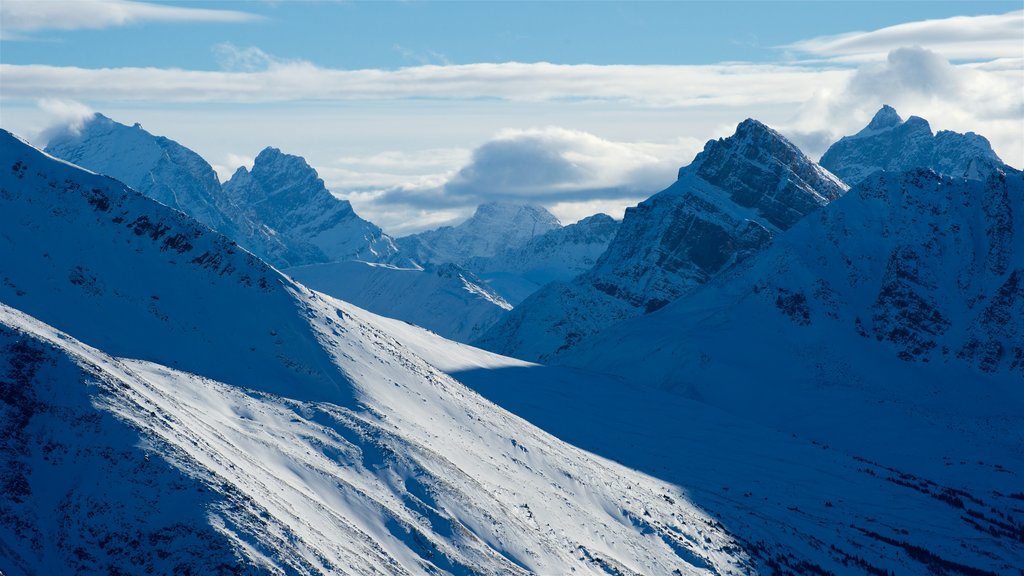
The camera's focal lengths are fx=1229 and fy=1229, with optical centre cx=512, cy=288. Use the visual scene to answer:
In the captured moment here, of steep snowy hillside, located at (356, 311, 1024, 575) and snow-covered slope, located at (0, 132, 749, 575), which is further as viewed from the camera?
steep snowy hillside, located at (356, 311, 1024, 575)

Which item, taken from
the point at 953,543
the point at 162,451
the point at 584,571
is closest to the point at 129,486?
the point at 162,451

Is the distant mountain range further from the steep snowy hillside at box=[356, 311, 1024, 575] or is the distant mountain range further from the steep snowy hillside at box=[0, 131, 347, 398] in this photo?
the steep snowy hillside at box=[356, 311, 1024, 575]

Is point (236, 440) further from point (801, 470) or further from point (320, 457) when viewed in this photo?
point (801, 470)

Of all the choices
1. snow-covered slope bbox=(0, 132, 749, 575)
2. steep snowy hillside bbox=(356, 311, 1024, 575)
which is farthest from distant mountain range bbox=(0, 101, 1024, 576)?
steep snowy hillside bbox=(356, 311, 1024, 575)

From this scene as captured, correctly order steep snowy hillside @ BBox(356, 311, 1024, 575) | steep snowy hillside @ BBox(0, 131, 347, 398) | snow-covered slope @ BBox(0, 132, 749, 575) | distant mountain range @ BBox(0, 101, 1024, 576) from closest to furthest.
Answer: snow-covered slope @ BBox(0, 132, 749, 575) < distant mountain range @ BBox(0, 101, 1024, 576) < steep snowy hillside @ BBox(0, 131, 347, 398) < steep snowy hillside @ BBox(356, 311, 1024, 575)

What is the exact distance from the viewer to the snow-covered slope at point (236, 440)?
74750mm

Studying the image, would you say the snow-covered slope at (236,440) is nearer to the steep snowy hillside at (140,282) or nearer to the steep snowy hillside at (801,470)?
the steep snowy hillside at (140,282)

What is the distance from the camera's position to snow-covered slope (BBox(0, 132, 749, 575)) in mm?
74750

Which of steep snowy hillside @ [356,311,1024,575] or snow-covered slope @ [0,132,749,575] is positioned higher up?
steep snowy hillside @ [356,311,1024,575]

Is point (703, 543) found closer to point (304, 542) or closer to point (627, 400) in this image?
point (304, 542)

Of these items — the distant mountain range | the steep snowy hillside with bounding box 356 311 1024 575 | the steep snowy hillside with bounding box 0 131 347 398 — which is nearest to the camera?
the distant mountain range

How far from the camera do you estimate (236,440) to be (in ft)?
304

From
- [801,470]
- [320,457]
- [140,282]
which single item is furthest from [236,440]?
[801,470]

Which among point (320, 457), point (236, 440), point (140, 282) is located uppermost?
point (140, 282)
